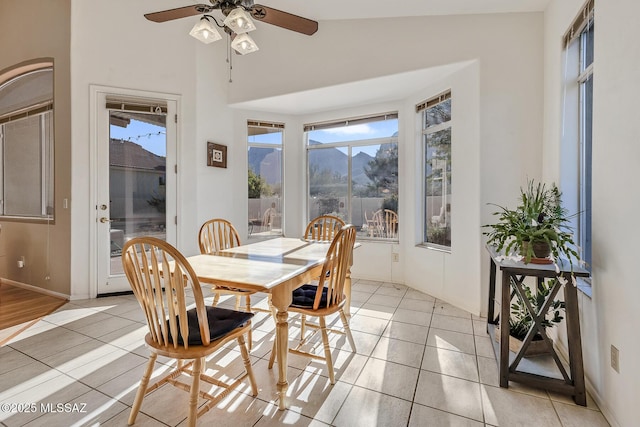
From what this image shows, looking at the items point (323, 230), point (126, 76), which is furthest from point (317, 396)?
point (126, 76)

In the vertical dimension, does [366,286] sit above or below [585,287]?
below

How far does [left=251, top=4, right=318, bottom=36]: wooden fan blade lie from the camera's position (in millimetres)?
2021

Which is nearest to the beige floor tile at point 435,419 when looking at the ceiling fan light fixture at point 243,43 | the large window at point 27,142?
the ceiling fan light fixture at point 243,43

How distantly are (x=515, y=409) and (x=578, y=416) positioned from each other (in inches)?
11.8

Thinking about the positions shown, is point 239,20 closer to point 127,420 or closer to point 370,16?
point 370,16

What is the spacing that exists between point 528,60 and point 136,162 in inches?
166

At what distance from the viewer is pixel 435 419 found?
1.55 m

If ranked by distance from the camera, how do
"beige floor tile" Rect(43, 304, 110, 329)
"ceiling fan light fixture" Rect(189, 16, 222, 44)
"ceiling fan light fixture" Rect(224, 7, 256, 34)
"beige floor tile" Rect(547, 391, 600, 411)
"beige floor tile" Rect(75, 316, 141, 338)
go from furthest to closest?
"beige floor tile" Rect(43, 304, 110, 329), "beige floor tile" Rect(75, 316, 141, 338), "ceiling fan light fixture" Rect(189, 16, 222, 44), "ceiling fan light fixture" Rect(224, 7, 256, 34), "beige floor tile" Rect(547, 391, 600, 411)

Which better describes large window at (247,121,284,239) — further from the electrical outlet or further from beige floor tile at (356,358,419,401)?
the electrical outlet

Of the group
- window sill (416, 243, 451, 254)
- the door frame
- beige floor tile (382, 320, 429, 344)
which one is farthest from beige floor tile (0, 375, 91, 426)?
window sill (416, 243, 451, 254)

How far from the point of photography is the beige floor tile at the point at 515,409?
1530mm

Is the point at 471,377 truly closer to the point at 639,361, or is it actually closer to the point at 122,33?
the point at 639,361

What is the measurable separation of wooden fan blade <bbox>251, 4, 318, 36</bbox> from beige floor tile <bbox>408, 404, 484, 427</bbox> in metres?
2.50

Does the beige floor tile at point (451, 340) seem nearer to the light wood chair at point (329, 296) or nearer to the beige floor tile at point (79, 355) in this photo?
the light wood chair at point (329, 296)
